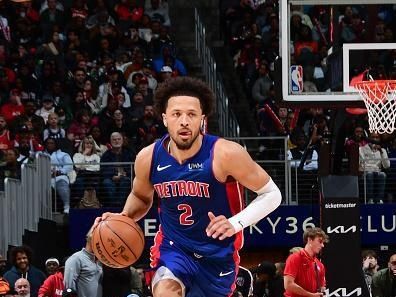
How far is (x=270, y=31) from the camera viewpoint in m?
22.0

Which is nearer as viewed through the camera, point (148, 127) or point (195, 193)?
point (195, 193)

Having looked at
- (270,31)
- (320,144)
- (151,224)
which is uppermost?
(270,31)

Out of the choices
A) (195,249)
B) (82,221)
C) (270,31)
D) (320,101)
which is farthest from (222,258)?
(270,31)

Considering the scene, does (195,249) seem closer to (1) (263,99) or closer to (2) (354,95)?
(2) (354,95)

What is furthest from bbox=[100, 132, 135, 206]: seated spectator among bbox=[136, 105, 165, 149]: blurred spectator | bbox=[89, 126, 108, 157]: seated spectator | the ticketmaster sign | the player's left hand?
the player's left hand

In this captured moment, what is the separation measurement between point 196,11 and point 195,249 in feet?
45.9

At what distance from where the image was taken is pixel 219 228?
7.85 meters

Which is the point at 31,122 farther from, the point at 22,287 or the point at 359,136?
the point at 22,287

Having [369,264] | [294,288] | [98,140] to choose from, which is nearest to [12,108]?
[98,140]

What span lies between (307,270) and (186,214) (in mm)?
4782

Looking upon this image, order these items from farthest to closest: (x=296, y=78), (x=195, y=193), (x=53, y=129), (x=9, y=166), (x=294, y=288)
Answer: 1. (x=53, y=129)
2. (x=9, y=166)
3. (x=296, y=78)
4. (x=294, y=288)
5. (x=195, y=193)

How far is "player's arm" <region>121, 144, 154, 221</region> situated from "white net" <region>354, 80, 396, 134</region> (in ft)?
16.1

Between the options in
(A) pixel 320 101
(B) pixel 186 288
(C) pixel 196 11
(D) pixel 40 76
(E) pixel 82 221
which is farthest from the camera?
(C) pixel 196 11

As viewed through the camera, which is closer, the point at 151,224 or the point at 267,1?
the point at 151,224
